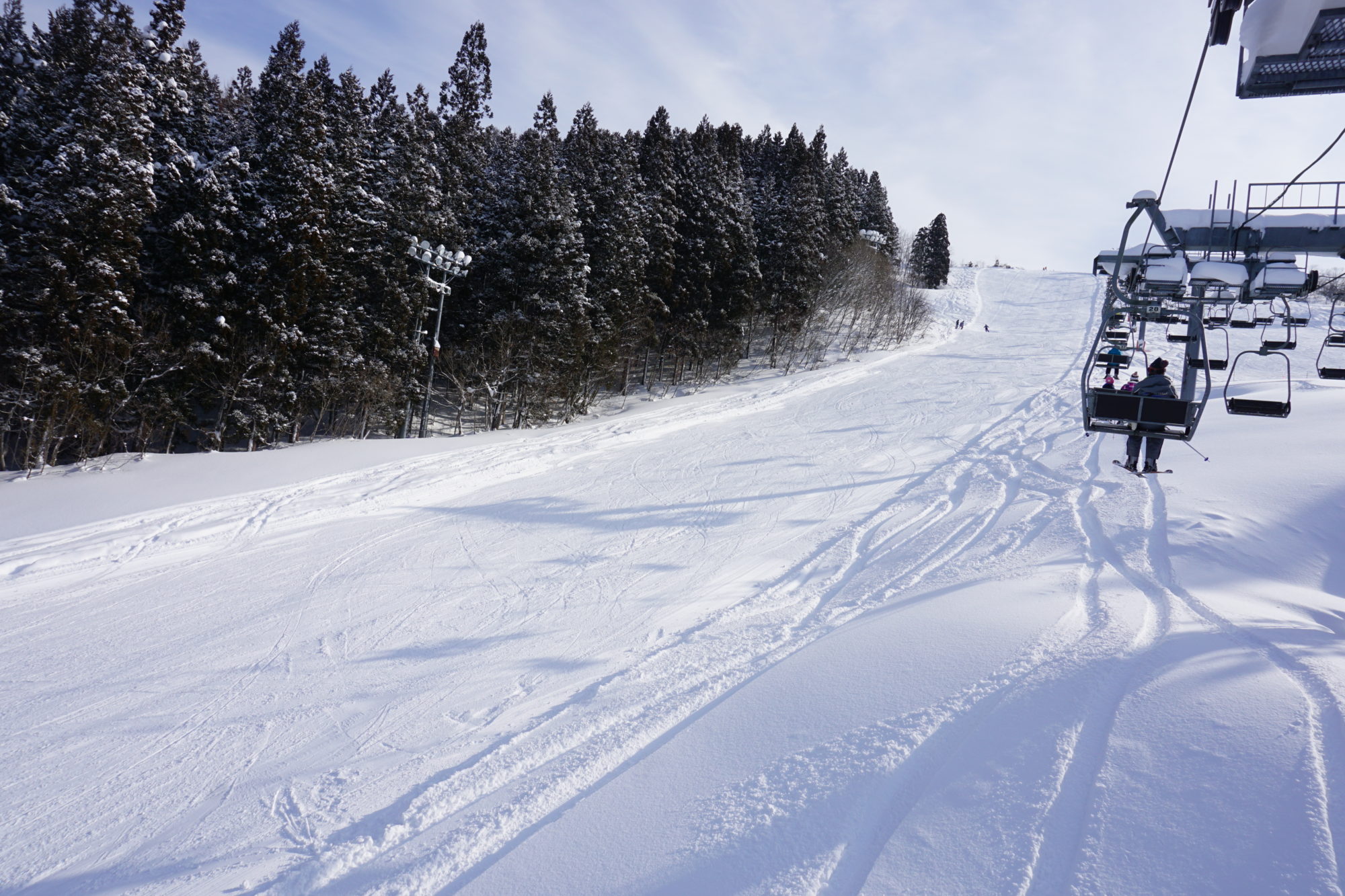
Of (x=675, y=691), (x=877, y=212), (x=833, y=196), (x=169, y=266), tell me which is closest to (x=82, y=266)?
(x=169, y=266)

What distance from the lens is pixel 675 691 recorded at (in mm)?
5238

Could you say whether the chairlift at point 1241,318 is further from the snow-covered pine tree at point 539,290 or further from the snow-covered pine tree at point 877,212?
the snow-covered pine tree at point 877,212

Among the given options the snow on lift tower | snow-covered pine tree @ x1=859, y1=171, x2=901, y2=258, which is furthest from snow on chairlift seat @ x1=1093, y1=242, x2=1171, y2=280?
snow-covered pine tree @ x1=859, y1=171, x2=901, y2=258

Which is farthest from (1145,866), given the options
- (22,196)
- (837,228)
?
(837,228)

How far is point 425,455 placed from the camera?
14016 millimetres

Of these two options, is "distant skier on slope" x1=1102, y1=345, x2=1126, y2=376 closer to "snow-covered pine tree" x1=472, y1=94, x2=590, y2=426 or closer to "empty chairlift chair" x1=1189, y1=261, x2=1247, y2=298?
"empty chairlift chair" x1=1189, y1=261, x2=1247, y2=298

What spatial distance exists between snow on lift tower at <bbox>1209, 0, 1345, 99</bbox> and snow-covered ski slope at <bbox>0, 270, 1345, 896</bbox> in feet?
12.4

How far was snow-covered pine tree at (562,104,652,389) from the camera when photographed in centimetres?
2938

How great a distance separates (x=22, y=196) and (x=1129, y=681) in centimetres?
2730

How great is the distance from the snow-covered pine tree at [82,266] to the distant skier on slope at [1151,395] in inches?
874

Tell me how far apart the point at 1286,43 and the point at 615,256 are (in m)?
27.6

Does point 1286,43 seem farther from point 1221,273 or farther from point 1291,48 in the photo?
point 1221,273

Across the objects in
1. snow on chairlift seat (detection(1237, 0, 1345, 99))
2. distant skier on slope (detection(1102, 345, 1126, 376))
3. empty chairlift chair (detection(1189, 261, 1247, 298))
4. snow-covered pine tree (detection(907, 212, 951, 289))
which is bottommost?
distant skier on slope (detection(1102, 345, 1126, 376))

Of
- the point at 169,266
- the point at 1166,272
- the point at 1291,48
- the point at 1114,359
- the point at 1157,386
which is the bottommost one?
the point at 1157,386
